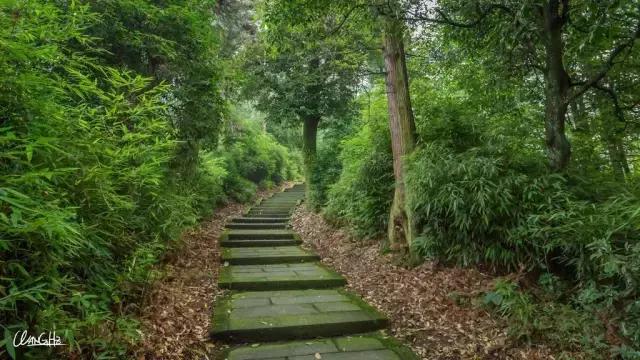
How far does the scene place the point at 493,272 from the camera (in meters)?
3.92

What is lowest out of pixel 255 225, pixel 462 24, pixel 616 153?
pixel 255 225

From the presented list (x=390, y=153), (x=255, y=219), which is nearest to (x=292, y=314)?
(x=390, y=153)

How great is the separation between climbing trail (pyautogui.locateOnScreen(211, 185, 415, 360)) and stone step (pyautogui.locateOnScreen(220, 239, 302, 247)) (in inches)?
22.4

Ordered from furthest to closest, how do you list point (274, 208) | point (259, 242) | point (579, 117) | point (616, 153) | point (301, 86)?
point (274, 208), point (301, 86), point (259, 242), point (579, 117), point (616, 153)

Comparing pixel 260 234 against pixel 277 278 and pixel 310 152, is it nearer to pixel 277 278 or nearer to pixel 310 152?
pixel 277 278

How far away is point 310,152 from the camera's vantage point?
1098 cm

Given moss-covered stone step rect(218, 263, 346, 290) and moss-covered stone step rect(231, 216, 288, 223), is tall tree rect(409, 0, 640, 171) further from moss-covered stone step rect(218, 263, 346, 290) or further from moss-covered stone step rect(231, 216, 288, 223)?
moss-covered stone step rect(231, 216, 288, 223)

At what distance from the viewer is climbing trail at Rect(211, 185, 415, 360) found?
312 centimetres

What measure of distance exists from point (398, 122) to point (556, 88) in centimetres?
201

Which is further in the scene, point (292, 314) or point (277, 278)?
point (277, 278)

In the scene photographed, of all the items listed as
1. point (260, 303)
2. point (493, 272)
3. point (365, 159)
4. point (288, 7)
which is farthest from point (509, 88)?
point (260, 303)

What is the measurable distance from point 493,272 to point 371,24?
3.65 meters

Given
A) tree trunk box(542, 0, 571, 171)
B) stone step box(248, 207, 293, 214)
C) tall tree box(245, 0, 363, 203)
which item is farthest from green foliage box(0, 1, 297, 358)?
stone step box(248, 207, 293, 214)

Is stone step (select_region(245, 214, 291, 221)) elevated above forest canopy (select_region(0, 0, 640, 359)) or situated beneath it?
situated beneath
